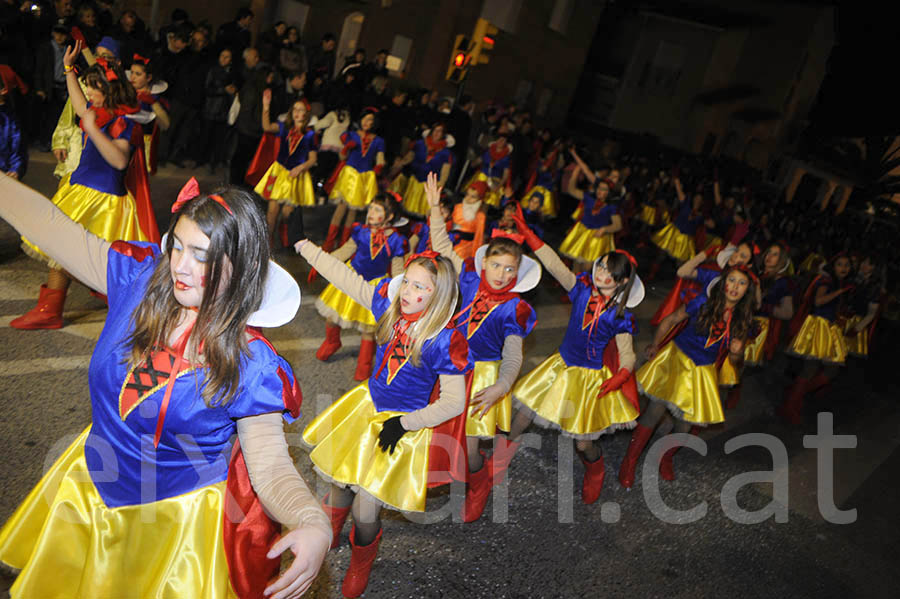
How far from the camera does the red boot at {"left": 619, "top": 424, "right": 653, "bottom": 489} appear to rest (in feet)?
18.7

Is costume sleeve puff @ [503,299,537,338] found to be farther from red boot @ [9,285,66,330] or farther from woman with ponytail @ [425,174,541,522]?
red boot @ [9,285,66,330]

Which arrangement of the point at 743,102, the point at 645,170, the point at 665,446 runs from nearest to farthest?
the point at 665,446, the point at 645,170, the point at 743,102

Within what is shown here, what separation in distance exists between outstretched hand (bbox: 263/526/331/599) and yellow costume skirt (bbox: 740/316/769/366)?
698 cm

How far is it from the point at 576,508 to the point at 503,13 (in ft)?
67.0

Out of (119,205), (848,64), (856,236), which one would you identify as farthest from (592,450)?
(848,64)

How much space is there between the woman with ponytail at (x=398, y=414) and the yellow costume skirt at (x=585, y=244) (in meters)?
6.94

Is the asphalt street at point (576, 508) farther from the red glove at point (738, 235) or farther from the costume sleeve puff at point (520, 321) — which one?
the red glove at point (738, 235)

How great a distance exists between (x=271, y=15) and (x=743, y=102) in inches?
1008

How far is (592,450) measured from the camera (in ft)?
16.8

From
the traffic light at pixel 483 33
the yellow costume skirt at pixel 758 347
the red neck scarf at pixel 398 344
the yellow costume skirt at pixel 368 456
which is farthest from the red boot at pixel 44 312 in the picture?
A: the traffic light at pixel 483 33

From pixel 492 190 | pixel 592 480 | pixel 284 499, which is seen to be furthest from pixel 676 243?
pixel 284 499

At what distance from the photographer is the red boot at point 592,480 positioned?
5.20 m

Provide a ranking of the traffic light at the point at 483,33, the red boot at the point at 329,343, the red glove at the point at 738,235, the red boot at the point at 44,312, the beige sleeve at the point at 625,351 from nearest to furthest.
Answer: the beige sleeve at the point at 625,351 < the red boot at the point at 44,312 < the red boot at the point at 329,343 < the red glove at the point at 738,235 < the traffic light at the point at 483,33

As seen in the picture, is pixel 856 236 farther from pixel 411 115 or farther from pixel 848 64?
pixel 411 115
